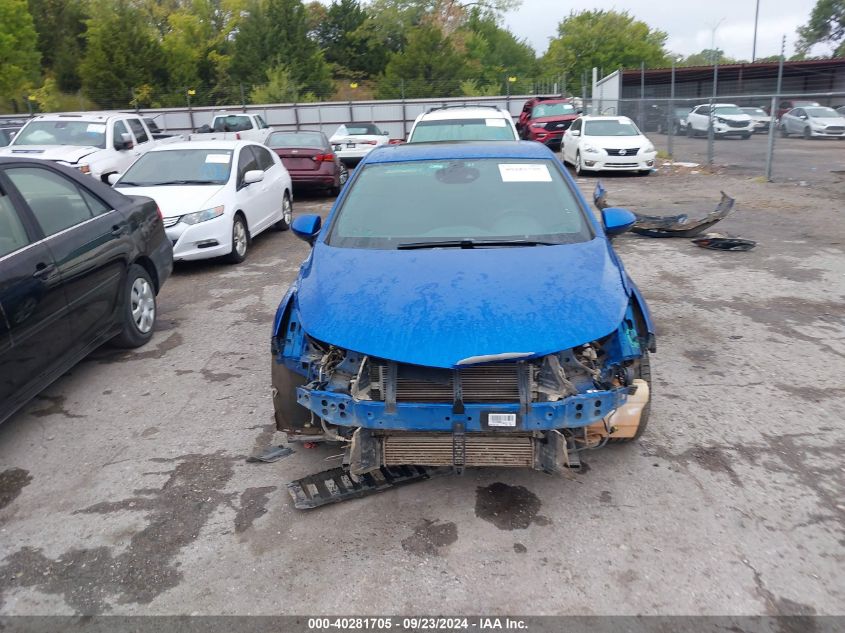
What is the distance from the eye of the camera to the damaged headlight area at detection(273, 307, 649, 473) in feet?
9.84

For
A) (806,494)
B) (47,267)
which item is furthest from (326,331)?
(806,494)

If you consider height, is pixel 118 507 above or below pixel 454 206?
below

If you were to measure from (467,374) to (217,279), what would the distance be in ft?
18.3

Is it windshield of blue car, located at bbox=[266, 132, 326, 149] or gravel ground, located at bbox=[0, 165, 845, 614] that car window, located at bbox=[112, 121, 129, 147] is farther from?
gravel ground, located at bbox=[0, 165, 845, 614]

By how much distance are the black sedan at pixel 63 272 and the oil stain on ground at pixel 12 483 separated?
326 mm

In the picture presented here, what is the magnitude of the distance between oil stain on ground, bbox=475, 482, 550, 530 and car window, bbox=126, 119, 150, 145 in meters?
13.4

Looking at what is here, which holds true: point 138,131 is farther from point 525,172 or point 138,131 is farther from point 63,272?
point 525,172

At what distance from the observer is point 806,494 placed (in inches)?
132

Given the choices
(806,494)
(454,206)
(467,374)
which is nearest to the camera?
(467,374)

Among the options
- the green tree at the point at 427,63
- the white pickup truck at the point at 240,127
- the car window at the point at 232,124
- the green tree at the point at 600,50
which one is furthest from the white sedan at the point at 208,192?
the green tree at the point at 600,50

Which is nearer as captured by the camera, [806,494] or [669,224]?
[806,494]

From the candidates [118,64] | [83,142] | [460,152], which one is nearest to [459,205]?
[460,152]

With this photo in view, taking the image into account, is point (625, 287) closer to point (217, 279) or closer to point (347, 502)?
point (347, 502)

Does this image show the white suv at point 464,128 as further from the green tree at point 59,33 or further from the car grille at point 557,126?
the green tree at point 59,33
